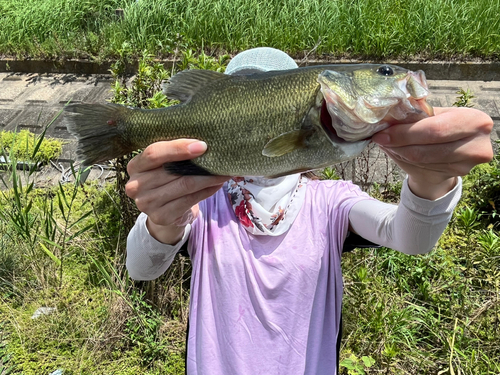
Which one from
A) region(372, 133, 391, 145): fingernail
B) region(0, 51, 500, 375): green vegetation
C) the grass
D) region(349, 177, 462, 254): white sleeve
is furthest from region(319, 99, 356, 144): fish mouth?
the grass

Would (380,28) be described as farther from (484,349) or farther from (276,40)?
(484,349)

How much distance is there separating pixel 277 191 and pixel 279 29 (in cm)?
476

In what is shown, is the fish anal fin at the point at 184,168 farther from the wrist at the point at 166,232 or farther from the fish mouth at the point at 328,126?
the fish mouth at the point at 328,126

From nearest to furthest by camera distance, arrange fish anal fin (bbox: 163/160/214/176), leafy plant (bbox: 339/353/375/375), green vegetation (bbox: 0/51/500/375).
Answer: fish anal fin (bbox: 163/160/214/176), leafy plant (bbox: 339/353/375/375), green vegetation (bbox: 0/51/500/375)

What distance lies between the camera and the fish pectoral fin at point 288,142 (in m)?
1.30

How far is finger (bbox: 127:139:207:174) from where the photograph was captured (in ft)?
4.47

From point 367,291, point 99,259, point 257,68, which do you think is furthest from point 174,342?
point 257,68

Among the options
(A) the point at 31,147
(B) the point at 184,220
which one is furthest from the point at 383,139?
(A) the point at 31,147

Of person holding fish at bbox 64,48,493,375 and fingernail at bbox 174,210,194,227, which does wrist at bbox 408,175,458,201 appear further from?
fingernail at bbox 174,210,194,227

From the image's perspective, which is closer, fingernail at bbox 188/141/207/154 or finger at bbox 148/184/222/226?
fingernail at bbox 188/141/207/154

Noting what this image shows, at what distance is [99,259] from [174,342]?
3.46 ft

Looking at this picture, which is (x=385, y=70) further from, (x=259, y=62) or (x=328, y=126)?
(x=259, y=62)

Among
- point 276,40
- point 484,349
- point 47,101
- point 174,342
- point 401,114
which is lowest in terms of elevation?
point 174,342

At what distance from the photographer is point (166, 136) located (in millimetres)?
1473
